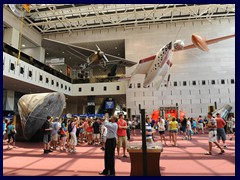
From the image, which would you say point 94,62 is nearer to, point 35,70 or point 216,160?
point 35,70

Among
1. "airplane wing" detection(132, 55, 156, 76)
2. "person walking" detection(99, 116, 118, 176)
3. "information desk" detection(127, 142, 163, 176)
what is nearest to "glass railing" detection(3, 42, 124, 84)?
"airplane wing" detection(132, 55, 156, 76)

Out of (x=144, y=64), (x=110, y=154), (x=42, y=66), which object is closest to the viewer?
(x=110, y=154)

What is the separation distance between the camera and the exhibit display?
30.5 feet

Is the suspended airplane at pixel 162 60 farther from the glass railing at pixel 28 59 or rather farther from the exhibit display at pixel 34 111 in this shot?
the glass railing at pixel 28 59

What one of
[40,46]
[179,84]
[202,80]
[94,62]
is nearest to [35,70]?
[94,62]

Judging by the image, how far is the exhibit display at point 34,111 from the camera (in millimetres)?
9305

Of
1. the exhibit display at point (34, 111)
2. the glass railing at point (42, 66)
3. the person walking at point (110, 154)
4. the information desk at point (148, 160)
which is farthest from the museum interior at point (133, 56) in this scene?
the information desk at point (148, 160)

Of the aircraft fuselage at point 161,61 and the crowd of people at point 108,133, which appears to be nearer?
the crowd of people at point 108,133

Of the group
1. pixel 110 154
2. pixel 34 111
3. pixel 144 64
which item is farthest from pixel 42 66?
pixel 110 154

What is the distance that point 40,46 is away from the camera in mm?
24219

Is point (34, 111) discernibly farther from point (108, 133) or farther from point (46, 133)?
point (108, 133)

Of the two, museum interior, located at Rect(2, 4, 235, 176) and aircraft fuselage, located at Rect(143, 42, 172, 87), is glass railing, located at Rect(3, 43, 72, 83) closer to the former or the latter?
museum interior, located at Rect(2, 4, 235, 176)

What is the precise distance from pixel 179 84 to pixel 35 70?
15911 mm

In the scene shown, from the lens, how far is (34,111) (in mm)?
9344
